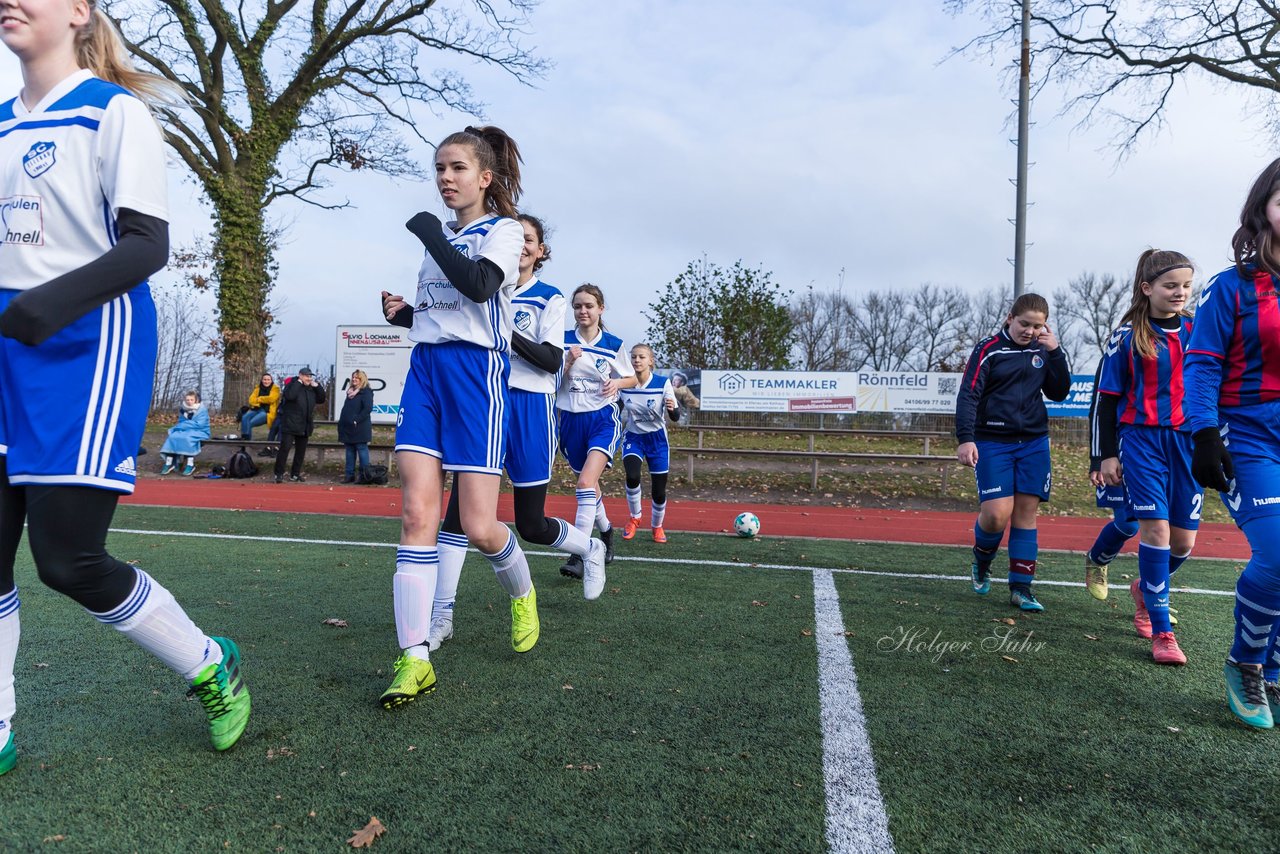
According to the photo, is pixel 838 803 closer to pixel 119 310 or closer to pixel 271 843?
pixel 271 843

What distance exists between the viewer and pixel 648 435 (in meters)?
8.08

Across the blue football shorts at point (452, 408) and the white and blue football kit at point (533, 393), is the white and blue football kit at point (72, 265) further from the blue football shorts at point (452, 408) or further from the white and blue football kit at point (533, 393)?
the white and blue football kit at point (533, 393)

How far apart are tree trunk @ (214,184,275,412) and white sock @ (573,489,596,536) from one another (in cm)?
1667

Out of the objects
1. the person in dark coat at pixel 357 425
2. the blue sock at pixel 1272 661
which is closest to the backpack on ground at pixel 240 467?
the person in dark coat at pixel 357 425

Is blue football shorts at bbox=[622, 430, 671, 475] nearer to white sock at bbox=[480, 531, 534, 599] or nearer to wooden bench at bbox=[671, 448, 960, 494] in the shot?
white sock at bbox=[480, 531, 534, 599]

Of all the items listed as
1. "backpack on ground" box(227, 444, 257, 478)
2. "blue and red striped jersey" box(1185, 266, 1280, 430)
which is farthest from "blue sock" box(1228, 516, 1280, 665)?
"backpack on ground" box(227, 444, 257, 478)

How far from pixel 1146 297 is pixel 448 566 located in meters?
3.91

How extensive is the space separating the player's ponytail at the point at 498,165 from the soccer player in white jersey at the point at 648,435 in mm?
4147

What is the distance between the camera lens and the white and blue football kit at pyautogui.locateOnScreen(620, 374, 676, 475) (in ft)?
26.0

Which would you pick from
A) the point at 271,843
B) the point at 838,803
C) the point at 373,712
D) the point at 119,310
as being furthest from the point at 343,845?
the point at 119,310

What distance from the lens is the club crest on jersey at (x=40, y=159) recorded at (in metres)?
2.15

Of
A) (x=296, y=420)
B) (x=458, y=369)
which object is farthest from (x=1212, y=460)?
(x=296, y=420)

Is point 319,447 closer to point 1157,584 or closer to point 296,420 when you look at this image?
point 296,420

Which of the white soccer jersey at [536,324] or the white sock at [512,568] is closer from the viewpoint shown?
the white sock at [512,568]
